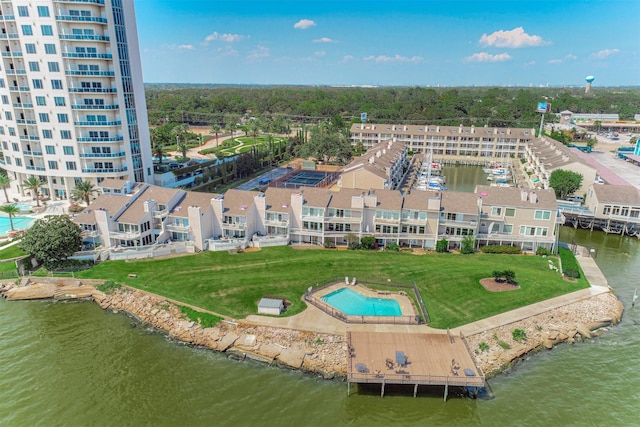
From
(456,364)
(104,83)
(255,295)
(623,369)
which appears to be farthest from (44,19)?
(623,369)

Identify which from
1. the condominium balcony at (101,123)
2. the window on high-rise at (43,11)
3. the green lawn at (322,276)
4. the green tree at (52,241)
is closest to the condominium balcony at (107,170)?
the condominium balcony at (101,123)

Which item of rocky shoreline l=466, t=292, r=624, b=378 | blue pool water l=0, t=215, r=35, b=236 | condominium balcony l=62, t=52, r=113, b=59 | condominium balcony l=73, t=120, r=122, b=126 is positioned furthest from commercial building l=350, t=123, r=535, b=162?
blue pool water l=0, t=215, r=35, b=236

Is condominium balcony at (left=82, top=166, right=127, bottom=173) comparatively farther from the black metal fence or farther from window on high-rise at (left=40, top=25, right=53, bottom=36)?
the black metal fence

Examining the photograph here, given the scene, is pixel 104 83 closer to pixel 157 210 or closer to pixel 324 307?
pixel 157 210

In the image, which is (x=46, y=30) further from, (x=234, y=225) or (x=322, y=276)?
(x=322, y=276)

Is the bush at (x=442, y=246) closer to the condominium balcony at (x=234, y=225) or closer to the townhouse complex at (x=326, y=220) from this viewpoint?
the townhouse complex at (x=326, y=220)
